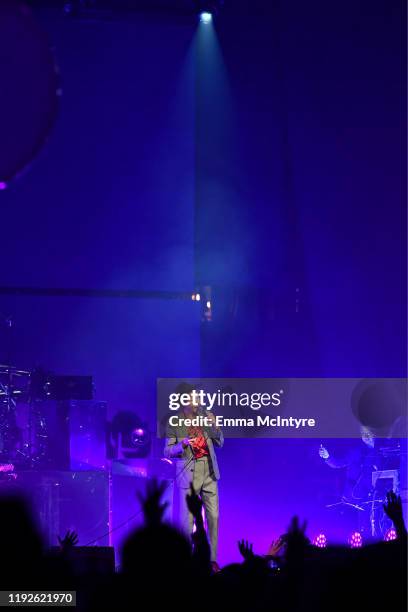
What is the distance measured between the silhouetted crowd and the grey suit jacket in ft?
12.9

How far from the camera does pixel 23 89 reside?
2.20m

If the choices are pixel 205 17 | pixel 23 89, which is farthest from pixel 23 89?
pixel 205 17

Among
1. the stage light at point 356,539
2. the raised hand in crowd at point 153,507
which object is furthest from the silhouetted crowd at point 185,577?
the stage light at point 356,539

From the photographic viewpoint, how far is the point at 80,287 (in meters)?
7.82

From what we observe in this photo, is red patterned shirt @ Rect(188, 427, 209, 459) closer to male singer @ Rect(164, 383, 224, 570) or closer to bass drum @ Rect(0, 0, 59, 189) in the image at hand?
male singer @ Rect(164, 383, 224, 570)

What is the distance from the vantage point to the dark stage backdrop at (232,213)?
7789 millimetres

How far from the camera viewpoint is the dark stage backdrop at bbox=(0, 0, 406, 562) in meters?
7.79

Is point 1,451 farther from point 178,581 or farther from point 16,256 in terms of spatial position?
point 178,581

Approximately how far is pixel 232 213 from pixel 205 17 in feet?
6.47

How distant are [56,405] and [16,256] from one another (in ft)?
5.82

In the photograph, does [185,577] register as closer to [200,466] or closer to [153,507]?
[153,507]

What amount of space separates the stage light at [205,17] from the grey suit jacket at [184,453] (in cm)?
414

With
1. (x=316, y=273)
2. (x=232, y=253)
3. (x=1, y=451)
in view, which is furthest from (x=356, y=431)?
(x=1, y=451)

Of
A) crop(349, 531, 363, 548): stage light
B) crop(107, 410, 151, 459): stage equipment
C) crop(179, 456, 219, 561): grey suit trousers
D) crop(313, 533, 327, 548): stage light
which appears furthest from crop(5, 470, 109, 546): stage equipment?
crop(349, 531, 363, 548): stage light
